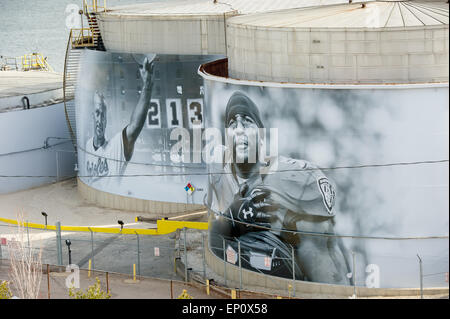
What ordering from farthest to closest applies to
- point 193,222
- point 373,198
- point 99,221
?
1. point 99,221
2. point 193,222
3. point 373,198

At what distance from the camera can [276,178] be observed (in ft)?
125

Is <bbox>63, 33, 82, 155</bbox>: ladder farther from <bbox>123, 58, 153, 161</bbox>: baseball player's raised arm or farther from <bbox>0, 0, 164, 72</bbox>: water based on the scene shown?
<bbox>0, 0, 164, 72</bbox>: water

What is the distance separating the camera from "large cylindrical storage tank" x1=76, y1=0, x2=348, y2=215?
52.4 m

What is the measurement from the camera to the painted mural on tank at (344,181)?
3600 cm

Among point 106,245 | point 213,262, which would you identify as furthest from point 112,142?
point 213,262

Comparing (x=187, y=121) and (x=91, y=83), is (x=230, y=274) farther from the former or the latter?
(x=91, y=83)

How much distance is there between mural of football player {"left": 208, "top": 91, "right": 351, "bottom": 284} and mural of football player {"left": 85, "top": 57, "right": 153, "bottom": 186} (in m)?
13.7

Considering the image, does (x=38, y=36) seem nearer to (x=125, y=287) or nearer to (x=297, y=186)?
(x=125, y=287)

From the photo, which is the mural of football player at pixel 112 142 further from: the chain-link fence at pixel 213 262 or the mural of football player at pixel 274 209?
the mural of football player at pixel 274 209

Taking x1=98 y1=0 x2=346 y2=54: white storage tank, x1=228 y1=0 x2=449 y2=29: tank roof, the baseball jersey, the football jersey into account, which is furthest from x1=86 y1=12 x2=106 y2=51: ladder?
the football jersey

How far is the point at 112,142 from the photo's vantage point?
54750mm

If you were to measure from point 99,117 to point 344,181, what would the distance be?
2125cm
